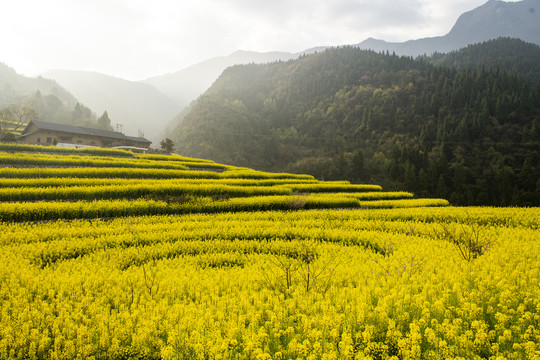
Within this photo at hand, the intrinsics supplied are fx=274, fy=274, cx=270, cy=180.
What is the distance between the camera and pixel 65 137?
5162 cm

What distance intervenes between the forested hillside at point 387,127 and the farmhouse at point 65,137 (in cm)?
3392

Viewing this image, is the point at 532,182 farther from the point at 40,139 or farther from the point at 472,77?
the point at 40,139

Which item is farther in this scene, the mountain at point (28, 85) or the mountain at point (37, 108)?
the mountain at point (28, 85)

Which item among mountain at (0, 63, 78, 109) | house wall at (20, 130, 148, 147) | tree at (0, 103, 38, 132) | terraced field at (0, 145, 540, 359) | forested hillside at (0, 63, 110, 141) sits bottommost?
terraced field at (0, 145, 540, 359)

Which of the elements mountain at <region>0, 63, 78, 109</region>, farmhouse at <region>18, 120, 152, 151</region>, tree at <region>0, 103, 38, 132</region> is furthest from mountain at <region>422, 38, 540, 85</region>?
mountain at <region>0, 63, 78, 109</region>

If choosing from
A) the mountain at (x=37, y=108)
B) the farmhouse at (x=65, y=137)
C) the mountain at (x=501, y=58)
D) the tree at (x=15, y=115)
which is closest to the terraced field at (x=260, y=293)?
the farmhouse at (x=65, y=137)

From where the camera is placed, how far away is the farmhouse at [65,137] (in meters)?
48.9

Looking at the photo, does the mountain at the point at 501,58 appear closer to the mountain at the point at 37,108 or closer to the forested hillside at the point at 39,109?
the forested hillside at the point at 39,109

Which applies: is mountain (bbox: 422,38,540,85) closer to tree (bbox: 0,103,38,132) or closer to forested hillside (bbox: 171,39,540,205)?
forested hillside (bbox: 171,39,540,205)

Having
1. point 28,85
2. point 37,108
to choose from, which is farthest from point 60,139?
point 28,85

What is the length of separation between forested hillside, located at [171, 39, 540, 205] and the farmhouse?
1335 inches

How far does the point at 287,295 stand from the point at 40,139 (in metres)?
60.8

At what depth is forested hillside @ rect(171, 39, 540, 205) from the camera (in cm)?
Answer: 6782

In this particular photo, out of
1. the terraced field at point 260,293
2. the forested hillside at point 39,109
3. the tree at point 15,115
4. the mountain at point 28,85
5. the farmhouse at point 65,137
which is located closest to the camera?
the terraced field at point 260,293
